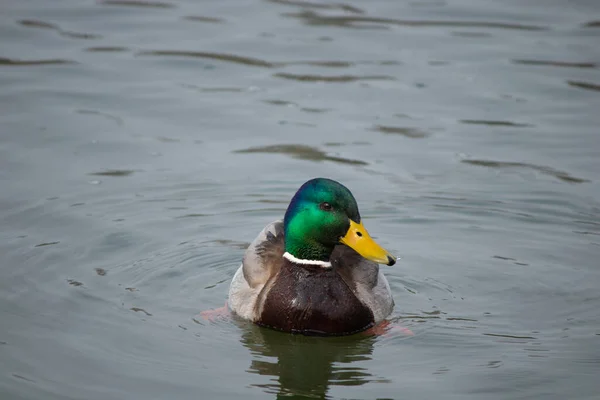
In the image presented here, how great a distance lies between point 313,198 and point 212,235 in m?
2.11

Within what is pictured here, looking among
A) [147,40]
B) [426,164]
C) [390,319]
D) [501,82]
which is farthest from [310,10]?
[390,319]

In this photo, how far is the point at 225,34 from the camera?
15.1 metres

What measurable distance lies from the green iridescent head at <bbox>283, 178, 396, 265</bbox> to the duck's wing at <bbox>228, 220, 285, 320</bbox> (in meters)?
0.44

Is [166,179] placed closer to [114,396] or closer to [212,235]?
[212,235]

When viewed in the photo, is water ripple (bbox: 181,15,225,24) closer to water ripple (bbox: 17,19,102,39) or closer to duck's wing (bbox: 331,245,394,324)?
water ripple (bbox: 17,19,102,39)

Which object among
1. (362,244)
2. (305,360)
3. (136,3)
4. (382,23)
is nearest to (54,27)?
(136,3)

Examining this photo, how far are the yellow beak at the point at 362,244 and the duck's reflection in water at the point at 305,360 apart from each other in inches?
23.3

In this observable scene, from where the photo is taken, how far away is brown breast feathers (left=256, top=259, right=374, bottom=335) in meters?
7.57

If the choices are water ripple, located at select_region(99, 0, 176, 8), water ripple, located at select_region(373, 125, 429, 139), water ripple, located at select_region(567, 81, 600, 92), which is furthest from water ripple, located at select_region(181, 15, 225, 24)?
water ripple, located at select_region(567, 81, 600, 92)

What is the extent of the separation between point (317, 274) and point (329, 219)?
0.47 meters

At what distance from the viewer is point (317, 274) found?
7.66 metres

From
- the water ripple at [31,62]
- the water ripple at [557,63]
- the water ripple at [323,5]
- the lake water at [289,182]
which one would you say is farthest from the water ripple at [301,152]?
the water ripple at [323,5]

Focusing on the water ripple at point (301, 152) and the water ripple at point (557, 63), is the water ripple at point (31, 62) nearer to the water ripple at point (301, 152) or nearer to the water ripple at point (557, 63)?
the water ripple at point (301, 152)

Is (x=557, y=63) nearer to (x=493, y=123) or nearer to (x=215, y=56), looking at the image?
(x=493, y=123)
